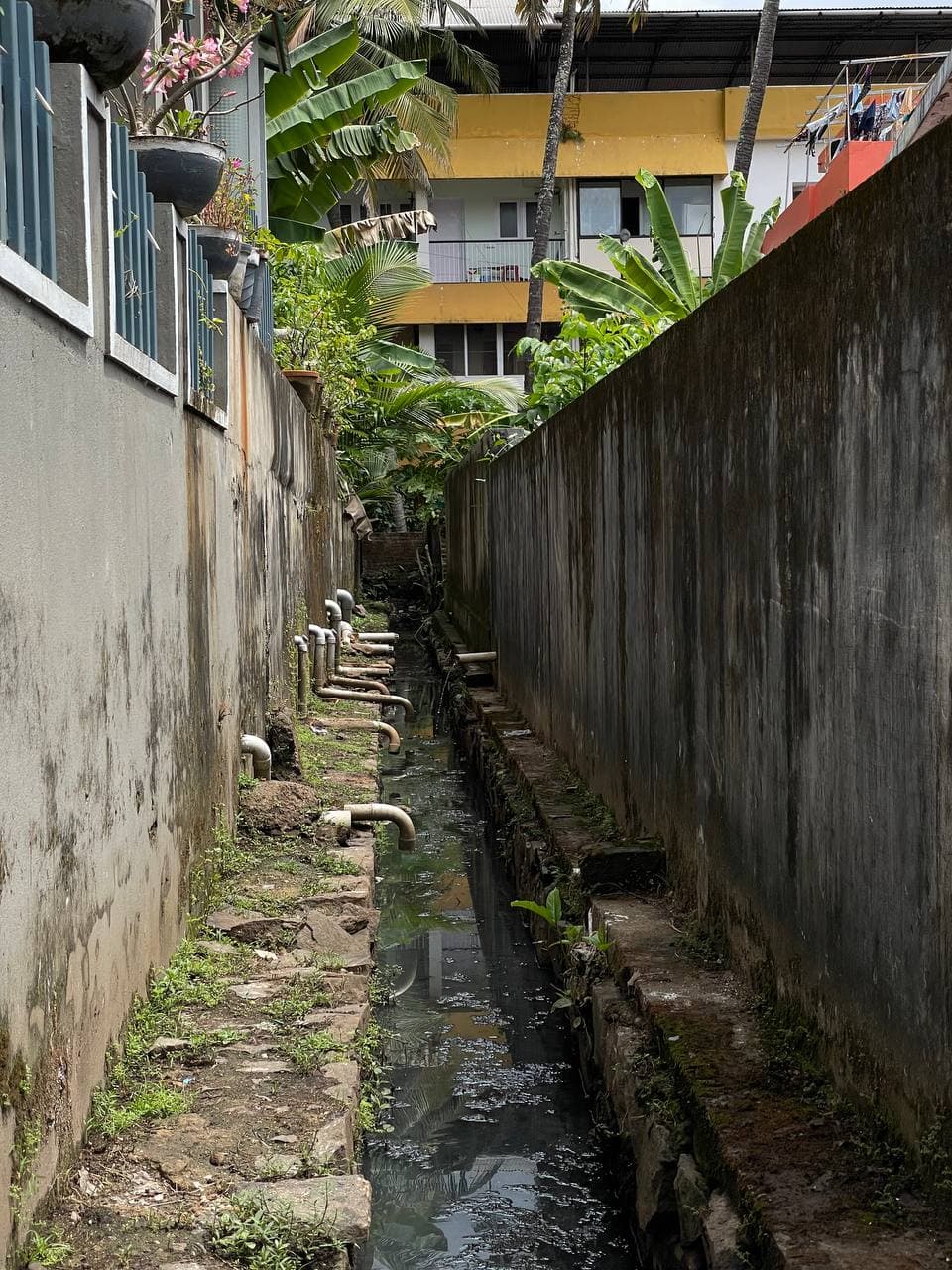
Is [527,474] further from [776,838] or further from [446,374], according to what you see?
[446,374]

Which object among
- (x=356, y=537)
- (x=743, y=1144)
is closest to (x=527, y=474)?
(x=743, y=1144)

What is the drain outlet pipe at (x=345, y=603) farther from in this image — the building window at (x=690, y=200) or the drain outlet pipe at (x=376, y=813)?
the building window at (x=690, y=200)

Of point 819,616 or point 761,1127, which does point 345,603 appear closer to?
point 819,616

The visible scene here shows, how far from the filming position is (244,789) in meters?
7.48

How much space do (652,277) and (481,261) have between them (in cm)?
1868

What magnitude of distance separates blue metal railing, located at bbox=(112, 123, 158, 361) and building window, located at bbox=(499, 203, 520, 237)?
2843 cm

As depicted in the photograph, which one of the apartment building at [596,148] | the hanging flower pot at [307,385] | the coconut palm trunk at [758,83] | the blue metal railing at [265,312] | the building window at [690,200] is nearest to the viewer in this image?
the blue metal railing at [265,312]

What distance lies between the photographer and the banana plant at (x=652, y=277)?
12867mm

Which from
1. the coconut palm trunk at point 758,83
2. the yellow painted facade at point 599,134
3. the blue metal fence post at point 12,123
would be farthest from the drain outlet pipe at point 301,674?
the yellow painted facade at point 599,134

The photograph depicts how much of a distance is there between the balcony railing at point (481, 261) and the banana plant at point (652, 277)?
57.6ft

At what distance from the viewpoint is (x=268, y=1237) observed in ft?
10.5

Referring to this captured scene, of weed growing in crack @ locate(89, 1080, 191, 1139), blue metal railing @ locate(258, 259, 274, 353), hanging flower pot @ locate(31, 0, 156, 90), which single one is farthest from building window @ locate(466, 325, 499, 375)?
weed growing in crack @ locate(89, 1080, 191, 1139)

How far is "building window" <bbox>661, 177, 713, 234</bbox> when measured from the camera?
3066 centimetres

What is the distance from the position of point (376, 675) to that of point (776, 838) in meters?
11.8
